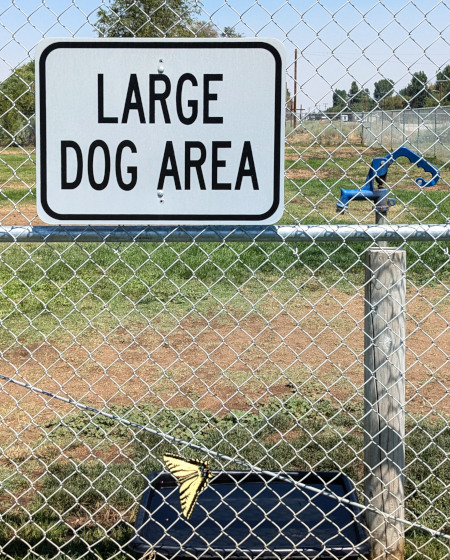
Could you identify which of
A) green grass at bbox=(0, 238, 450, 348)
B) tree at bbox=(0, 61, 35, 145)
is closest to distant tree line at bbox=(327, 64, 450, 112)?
tree at bbox=(0, 61, 35, 145)

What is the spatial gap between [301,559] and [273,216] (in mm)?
1328

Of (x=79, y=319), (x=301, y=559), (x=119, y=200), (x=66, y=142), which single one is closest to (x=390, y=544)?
(x=301, y=559)

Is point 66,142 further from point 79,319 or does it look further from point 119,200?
point 79,319

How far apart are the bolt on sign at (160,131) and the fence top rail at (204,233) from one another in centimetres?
8

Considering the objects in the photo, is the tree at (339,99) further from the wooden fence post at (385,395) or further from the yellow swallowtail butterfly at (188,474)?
the yellow swallowtail butterfly at (188,474)

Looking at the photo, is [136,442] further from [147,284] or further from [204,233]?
[147,284]

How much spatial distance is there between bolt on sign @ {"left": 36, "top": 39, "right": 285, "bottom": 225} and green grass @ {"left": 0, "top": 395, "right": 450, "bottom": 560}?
3.17 feet

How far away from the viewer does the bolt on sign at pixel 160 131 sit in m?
2.42

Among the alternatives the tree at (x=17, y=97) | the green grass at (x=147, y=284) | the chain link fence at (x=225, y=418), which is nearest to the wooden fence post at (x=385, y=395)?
the chain link fence at (x=225, y=418)

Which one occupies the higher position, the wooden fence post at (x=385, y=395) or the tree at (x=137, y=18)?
the tree at (x=137, y=18)

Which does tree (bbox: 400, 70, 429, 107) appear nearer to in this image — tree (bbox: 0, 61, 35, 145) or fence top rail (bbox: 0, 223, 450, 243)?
fence top rail (bbox: 0, 223, 450, 243)

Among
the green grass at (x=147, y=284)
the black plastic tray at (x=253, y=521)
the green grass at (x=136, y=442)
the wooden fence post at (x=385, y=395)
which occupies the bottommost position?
the green grass at (x=147, y=284)

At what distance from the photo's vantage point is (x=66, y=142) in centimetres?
245

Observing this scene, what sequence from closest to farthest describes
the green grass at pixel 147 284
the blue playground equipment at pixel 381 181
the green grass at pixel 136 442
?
the blue playground equipment at pixel 381 181, the green grass at pixel 136 442, the green grass at pixel 147 284
